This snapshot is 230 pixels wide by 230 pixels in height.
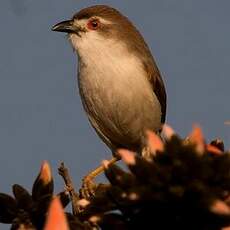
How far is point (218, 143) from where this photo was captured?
210 cm

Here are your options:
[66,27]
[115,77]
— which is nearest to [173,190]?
[115,77]

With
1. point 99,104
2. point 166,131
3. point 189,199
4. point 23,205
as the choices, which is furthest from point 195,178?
point 99,104

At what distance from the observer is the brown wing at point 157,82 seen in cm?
778

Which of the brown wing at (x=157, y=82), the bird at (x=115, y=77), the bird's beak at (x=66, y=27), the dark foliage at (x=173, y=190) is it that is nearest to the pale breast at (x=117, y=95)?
the bird at (x=115, y=77)

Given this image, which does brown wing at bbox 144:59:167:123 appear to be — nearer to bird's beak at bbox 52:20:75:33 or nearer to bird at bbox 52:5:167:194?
bird at bbox 52:5:167:194

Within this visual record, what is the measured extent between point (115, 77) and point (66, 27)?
3.45 feet

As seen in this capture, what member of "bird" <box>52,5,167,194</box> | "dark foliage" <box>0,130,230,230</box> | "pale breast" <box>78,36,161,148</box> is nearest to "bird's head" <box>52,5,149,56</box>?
"bird" <box>52,5,167,194</box>

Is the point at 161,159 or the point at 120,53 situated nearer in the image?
the point at 161,159

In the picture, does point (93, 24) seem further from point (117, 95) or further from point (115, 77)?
point (117, 95)

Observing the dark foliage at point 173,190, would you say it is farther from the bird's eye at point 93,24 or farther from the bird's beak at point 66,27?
the bird's eye at point 93,24

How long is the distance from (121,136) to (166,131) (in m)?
6.42

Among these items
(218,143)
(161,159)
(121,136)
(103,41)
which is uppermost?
(103,41)

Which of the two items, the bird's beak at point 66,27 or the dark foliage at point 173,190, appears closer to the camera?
the dark foliage at point 173,190

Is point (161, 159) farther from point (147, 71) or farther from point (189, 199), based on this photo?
point (147, 71)
